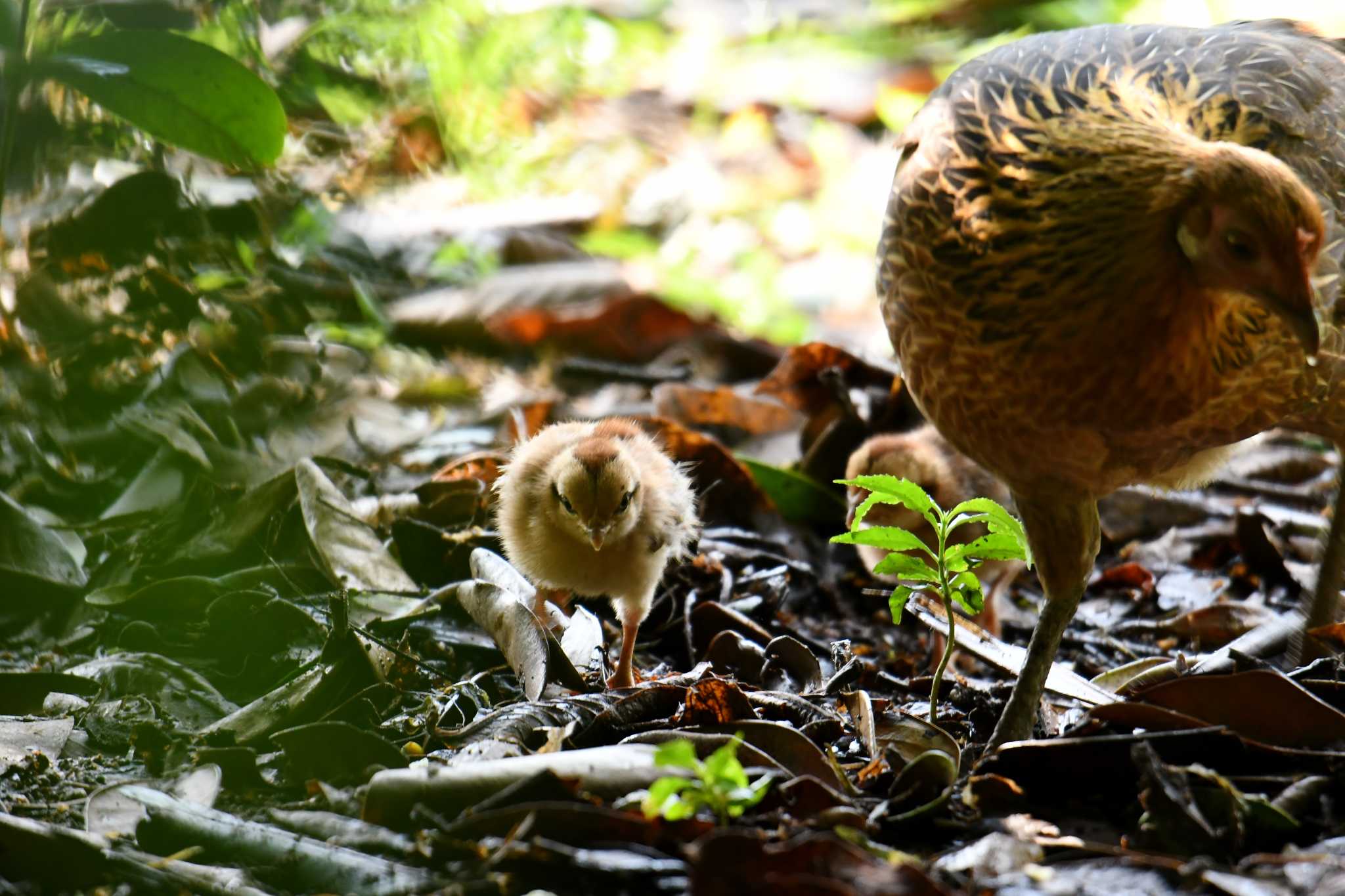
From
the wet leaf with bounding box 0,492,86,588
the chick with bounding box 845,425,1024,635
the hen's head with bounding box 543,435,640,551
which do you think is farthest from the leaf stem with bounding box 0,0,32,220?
the chick with bounding box 845,425,1024,635

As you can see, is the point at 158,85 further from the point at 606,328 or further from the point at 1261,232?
the point at 606,328

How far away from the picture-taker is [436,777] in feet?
8.04

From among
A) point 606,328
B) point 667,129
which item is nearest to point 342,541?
point 606,328

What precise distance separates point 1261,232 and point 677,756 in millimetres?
1577

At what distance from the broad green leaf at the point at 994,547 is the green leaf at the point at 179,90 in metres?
1.90

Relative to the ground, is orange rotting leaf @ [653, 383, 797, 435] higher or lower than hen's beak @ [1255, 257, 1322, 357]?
lower

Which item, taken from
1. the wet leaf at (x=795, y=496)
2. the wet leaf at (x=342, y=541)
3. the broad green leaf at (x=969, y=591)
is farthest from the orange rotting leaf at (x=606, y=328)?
the broad green leaf at (x=969, y=591)

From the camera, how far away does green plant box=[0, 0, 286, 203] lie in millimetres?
2719

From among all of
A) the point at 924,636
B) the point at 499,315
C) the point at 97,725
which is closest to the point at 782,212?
the point at 499,315

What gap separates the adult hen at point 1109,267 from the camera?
280 cm

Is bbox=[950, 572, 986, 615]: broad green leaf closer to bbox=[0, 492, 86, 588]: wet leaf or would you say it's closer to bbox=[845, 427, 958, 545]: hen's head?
bbox=[845, 427, 958, 545]: hen's head

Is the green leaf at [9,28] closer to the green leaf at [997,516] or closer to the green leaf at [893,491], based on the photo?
Answer: the green leaf at [893,491]

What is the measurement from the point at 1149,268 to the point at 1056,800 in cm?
115

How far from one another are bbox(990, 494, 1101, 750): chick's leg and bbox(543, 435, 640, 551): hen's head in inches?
43.3
